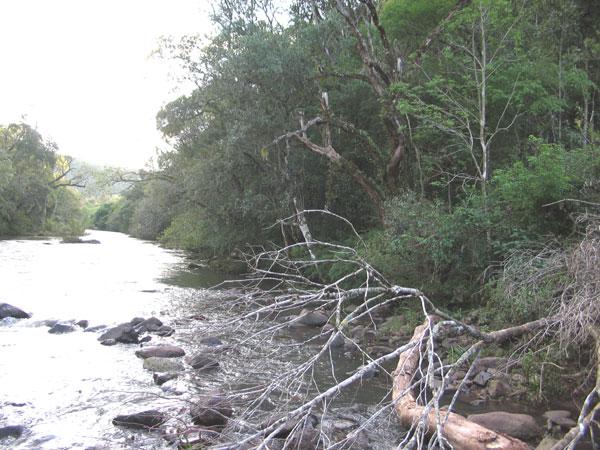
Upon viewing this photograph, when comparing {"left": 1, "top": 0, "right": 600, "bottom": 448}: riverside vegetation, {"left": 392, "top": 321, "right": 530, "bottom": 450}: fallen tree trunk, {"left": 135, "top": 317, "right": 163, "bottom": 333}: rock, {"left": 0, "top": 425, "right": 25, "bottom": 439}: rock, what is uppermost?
{"left": 1, "top": 0, "right": 600, "bottom": 448}: riverside vegetation

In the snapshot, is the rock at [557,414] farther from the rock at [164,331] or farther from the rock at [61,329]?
the rock at [61,329]

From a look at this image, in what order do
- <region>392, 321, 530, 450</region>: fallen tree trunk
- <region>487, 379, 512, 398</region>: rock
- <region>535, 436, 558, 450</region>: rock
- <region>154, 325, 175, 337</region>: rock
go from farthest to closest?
<region>154, 325, 175, 337</region>: rock → <region>487, 379, 512, 398</region>: rock → <region>535, 436, 558, 450</region>: rock → <region>392, 321, 530, 450</region>: fallen tree trunk

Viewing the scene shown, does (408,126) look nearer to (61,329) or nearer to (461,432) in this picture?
(61,329)

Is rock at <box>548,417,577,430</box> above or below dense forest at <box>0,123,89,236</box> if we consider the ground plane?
below

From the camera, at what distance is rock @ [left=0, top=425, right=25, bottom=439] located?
227 inches

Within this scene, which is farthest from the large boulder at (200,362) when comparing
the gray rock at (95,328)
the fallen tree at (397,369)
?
the gray rock at (95,328)

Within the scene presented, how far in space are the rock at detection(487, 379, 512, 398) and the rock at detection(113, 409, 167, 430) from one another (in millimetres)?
4689

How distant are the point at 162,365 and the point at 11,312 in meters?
5.89

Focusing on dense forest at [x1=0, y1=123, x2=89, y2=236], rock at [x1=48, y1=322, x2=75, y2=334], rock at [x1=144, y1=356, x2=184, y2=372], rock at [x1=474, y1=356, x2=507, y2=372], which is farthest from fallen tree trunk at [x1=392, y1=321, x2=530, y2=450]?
dense forest at [x1=0, y1=123, x2=89, y2=236]

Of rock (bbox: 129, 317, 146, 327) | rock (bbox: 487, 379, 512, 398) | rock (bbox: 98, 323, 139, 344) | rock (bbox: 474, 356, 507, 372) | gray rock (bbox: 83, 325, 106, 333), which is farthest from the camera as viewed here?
rock (bbox: 129, 317, 146, 327)

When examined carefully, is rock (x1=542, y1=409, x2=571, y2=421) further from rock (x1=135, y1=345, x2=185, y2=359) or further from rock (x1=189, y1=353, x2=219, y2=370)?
rock (x1=135, y1=345, x2=185, y2=359)

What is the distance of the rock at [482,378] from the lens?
764 cm

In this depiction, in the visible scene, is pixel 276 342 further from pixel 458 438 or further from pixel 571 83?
pixel 571 83

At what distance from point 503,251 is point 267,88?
11455mm
